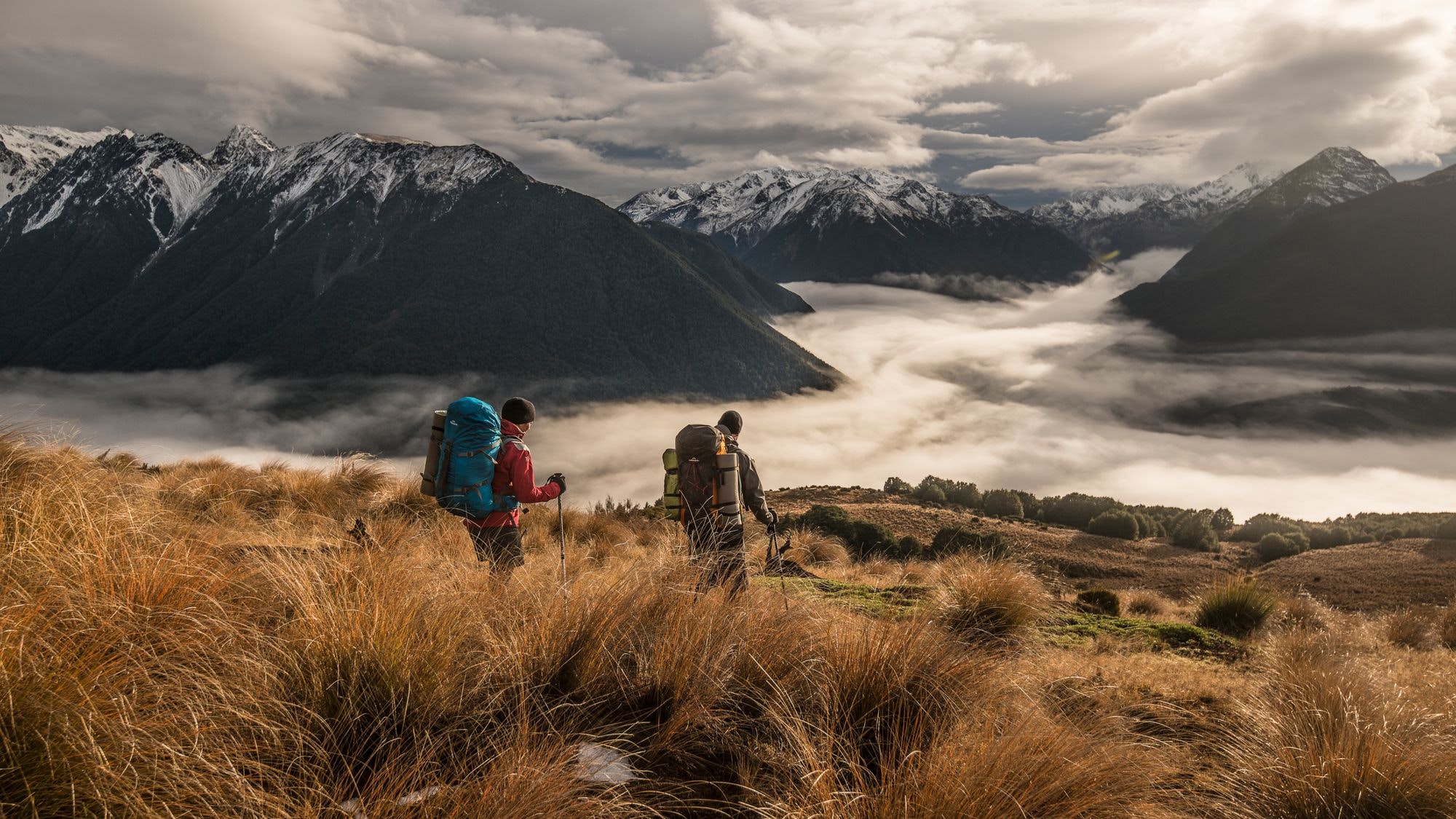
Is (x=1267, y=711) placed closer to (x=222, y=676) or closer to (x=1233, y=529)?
(x=222, y=676)

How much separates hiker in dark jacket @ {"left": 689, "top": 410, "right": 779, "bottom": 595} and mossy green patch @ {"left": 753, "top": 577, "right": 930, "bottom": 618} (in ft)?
2.28

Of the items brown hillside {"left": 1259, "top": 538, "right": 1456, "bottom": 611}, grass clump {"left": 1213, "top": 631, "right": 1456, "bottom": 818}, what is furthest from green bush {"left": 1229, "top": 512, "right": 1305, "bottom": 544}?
grass clump {"left": 1213, "top": 631, "right": 1456, "bottom": 818}

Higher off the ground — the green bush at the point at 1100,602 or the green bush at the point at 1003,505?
the green bush at the point at 1100,602

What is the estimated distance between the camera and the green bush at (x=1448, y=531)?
92.9 ft

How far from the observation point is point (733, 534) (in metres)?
6.31

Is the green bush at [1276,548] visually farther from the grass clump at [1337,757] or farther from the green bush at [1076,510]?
the grass clump at [1337,757]

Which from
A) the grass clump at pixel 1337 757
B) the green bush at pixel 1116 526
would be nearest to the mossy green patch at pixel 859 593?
the grass clump at pixel 1337 757

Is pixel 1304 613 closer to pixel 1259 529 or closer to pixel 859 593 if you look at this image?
pixel 859 593

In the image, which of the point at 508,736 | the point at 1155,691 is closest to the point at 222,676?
the point at 508,736

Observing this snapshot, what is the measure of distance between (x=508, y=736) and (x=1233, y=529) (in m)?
55.7

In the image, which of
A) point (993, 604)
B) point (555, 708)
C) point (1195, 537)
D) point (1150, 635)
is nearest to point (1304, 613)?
point (1150, 635)

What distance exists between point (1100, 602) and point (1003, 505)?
141ft

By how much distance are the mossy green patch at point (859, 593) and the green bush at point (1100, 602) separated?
10.4 feet

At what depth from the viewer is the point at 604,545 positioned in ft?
35.8
